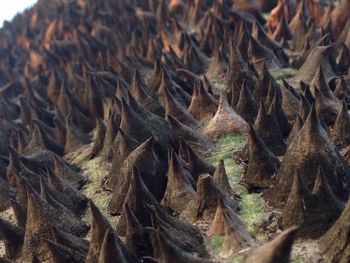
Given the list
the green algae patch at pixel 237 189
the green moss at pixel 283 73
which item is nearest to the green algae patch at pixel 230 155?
the green algae patch at pixel 237 189

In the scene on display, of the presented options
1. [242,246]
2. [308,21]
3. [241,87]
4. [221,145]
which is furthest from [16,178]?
[308,21]

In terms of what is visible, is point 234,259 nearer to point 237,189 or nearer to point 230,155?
point 237,189

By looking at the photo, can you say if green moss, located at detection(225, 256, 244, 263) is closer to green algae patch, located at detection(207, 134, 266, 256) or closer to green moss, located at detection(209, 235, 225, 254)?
green algae patch, located at detection(207, 134, 266, 256)

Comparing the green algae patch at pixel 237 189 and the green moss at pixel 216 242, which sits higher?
the green algae patch at pixel 237 189

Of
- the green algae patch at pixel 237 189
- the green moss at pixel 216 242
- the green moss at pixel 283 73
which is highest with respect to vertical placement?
the green moss at pixel 283 73

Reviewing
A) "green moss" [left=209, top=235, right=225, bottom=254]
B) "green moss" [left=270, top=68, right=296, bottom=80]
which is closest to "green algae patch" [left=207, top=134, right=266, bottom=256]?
"green moss" [left=209, top=235, right=225, bottom=254]

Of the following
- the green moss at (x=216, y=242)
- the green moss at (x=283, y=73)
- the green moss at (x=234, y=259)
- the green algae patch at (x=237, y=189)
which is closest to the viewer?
the green moss at (x=234, y=259)

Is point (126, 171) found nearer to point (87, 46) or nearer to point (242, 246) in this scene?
point (242, 246)

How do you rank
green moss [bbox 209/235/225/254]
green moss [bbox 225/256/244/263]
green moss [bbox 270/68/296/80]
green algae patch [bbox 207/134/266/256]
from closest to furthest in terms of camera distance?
green moss [bbox 225/256/244/263] < green moss [bbox 209/235/225/254] < green algae patch [bbox 207/134/266/256] < green moss [bbox 270/68/296/80]

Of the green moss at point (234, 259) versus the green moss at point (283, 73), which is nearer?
the green moss at point (234, 259)

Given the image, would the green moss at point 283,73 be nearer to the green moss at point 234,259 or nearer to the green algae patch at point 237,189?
the green algae patch at point 237,189

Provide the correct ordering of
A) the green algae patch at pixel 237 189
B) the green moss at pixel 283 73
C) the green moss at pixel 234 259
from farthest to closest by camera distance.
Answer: the green moss at pixel 283 73
the green algae patch at pixel 237 189
the green moss at pixel 234 259

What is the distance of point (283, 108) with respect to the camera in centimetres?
793

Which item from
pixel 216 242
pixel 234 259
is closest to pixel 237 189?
pixel 216 242
